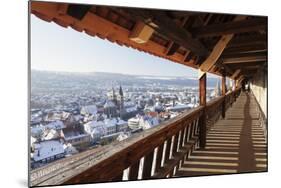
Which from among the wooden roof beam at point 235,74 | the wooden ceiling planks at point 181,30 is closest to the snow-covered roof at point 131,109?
the wooden ceiling planks at point 181,30

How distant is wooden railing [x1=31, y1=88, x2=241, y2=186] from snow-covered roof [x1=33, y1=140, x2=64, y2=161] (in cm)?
6

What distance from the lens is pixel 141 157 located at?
8.71 ft

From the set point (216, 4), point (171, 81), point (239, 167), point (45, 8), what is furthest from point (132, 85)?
point (239, 167)

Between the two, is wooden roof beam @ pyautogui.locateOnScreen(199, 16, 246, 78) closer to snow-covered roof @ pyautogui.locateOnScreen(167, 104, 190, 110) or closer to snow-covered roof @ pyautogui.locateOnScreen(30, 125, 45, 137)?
snow-covered roof @ pyautogui.locateOnScreen(167, 104, 190, 110)

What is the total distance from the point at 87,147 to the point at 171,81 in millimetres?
720

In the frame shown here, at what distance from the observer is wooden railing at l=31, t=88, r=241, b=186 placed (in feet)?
7.73

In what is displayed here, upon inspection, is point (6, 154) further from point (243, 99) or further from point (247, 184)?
point (243, 99)

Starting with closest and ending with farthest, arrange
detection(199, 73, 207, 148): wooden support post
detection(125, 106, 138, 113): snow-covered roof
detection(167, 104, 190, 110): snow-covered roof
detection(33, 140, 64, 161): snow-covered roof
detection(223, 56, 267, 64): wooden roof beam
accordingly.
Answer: detection(33, 140, 64, 161): snow-covered roof
detection(125, 106, 138, 113): snow-covered roof
detection(167, 104, 190, 110): snow-covered roof
detection(199, 73, 207, 148): wooden support post
detection(223, 56, 267, 64): wooden roof beam

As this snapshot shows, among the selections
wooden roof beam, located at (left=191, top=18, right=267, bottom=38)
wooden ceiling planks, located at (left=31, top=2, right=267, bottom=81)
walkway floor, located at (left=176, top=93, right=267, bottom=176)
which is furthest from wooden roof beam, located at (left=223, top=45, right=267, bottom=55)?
walkway floor, located at (left=176, top=93, right=267, bottom=176)

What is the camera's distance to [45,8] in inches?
91.4

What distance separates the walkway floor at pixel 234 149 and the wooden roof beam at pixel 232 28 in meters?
0.55

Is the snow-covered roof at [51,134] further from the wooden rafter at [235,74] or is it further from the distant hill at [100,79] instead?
the wooden rafter at [235,74]

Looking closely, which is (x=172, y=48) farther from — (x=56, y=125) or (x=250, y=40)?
(x=56, y=125)

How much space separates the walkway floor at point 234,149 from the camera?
3.02 metres
